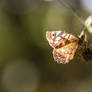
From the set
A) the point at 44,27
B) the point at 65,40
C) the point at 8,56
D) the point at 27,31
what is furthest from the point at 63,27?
the point at 65,40

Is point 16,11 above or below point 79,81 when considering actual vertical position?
above

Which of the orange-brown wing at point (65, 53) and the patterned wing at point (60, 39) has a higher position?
the patterned wing at point (60, 39)

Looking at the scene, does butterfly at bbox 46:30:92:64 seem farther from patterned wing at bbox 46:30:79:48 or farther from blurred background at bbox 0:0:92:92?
blurred background at bbox 0:0:92:92

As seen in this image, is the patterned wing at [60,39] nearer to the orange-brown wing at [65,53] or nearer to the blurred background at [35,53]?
the orange-brown wing at [65,53]

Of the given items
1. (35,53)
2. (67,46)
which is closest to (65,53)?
(67,46)

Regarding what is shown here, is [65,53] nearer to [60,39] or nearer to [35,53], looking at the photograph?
[60,39]

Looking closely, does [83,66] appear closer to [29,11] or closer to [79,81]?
[79,81]

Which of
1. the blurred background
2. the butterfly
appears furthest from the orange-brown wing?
the blurred background

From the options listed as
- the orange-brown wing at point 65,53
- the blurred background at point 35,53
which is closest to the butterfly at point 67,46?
the orange-brown wing at point 65,53
